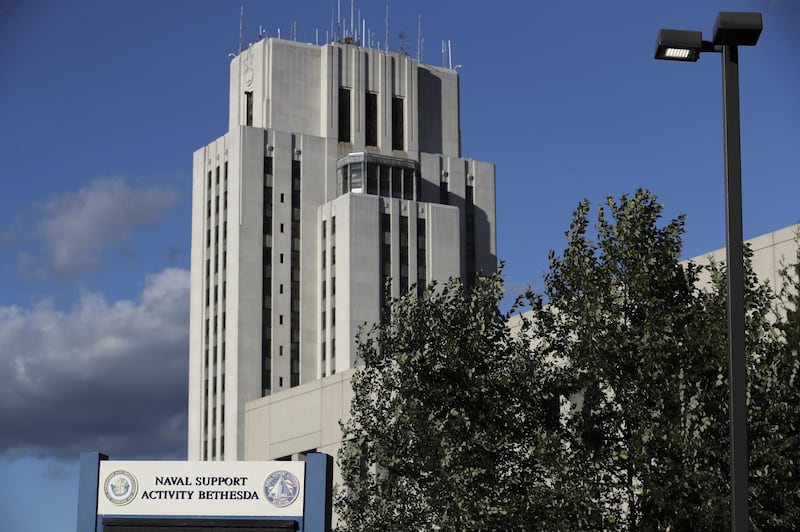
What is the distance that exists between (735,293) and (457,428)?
37.1 feet

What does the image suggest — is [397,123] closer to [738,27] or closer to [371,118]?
[371,118]

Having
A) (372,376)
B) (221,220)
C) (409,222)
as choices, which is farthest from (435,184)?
(372,376)

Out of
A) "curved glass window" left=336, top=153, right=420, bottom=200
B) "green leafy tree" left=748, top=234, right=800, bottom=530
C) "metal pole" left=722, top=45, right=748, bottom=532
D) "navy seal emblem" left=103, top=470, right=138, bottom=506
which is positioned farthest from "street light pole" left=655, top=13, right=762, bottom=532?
"curved glass window" left=336, top=153, right=420, bottom=200

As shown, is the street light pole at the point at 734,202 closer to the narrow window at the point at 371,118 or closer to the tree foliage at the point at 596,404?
the tree foliage at the point at 596,404

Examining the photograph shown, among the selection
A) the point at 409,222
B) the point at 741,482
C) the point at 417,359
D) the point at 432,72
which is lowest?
the point at 741,482

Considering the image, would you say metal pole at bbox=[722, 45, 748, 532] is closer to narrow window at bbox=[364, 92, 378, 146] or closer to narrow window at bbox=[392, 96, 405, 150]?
narrow window at bbox=[364, 92, 378, 146]

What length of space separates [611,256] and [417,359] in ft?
14.5

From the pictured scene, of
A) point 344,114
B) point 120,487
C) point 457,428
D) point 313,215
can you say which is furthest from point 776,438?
point 344,114

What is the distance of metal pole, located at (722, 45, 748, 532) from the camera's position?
16.9 metres

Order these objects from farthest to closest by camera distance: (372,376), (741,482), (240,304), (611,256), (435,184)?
(435,184)
(240,304)
(372,376)
(611,256)
(741,482)

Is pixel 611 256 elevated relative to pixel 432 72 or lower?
lower

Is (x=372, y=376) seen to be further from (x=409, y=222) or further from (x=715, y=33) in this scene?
(x=409, y=222)

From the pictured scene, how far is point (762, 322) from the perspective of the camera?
2658 centimetres

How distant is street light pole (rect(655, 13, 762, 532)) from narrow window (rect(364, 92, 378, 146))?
390ft
